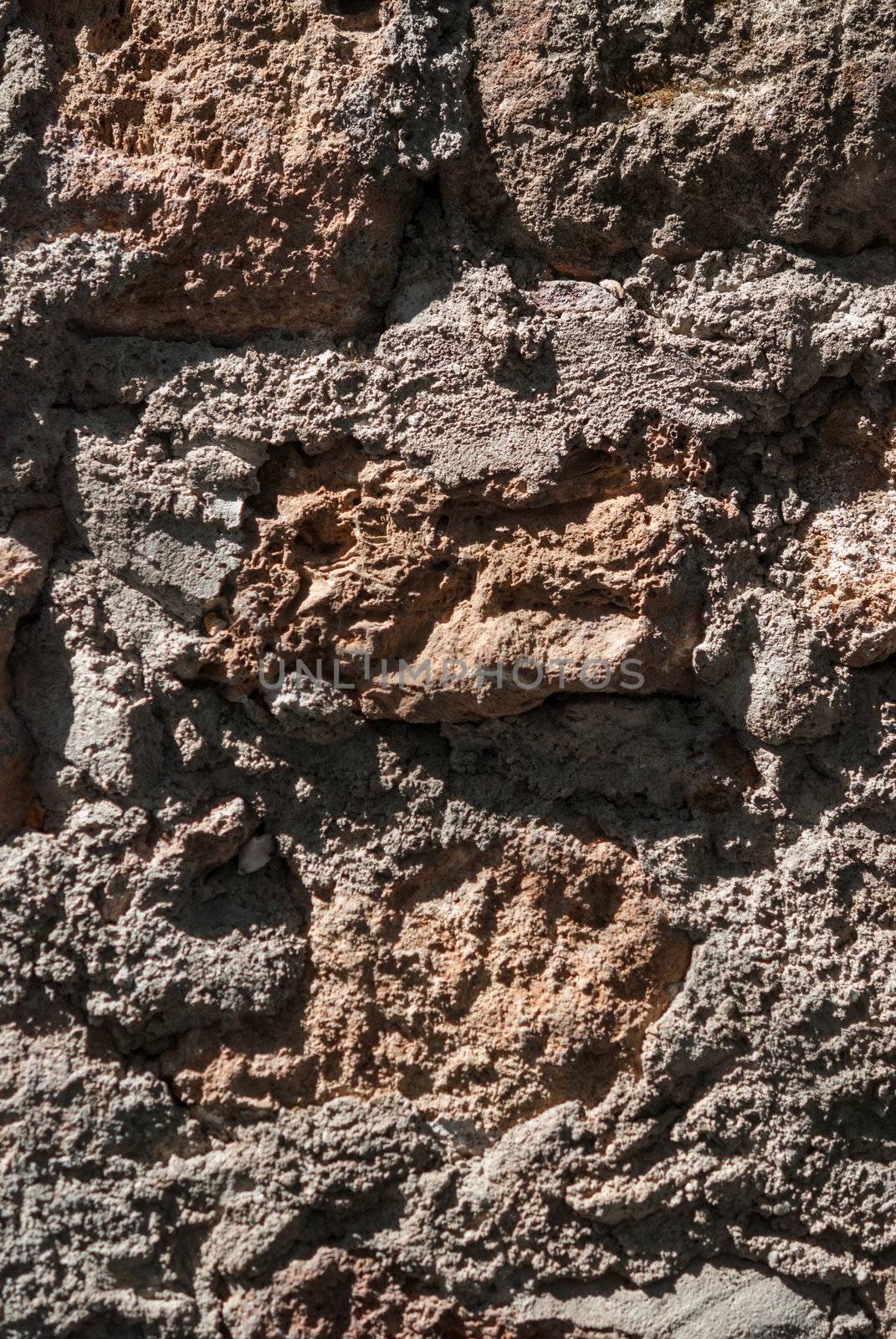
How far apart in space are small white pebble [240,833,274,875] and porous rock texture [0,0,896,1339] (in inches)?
0.8

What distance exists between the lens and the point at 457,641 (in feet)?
5.14

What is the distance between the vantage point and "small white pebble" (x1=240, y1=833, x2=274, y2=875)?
5.20ft

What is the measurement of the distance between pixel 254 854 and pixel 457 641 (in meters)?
0.41

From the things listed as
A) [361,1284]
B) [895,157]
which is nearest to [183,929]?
[361,1284]

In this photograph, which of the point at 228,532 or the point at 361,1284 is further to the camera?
the point at 228,532

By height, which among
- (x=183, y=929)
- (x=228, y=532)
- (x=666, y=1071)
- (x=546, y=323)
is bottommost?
(x=666, y=1071)

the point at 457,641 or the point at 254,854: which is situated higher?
the point at 457,641

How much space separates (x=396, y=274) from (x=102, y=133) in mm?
452

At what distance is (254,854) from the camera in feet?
5.20

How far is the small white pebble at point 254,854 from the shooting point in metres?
1.58

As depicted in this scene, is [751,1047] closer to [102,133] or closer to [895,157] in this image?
[895,157]

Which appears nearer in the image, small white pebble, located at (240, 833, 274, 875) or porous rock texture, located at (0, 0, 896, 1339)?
porous rock texture, located at (0, 0, 896, 1339)

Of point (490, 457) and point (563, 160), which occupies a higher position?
point (563, 160)

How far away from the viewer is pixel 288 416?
5.16 feet
